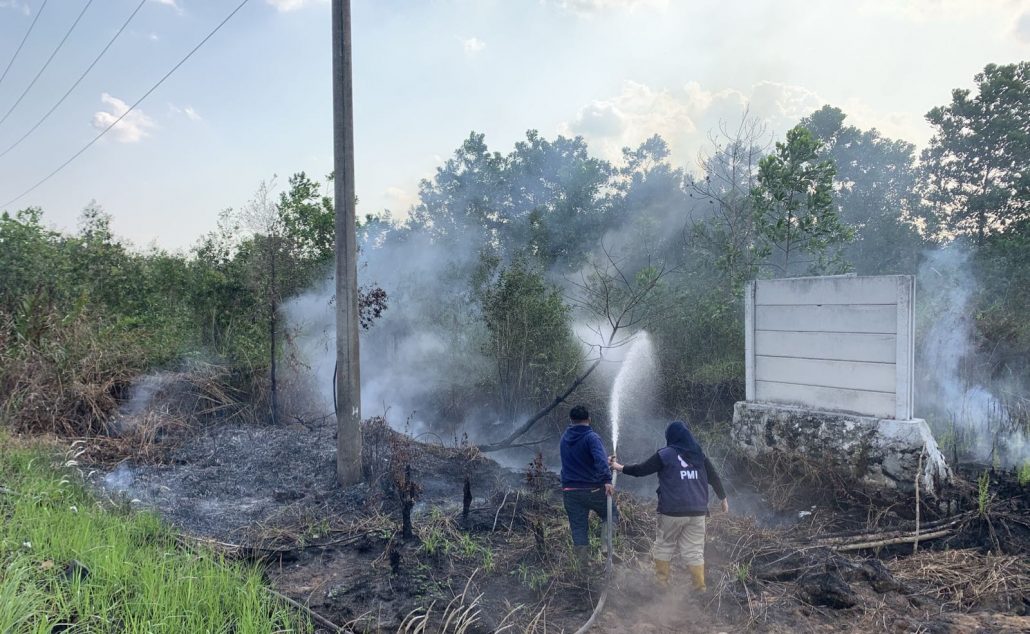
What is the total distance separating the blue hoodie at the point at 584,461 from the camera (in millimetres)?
5871

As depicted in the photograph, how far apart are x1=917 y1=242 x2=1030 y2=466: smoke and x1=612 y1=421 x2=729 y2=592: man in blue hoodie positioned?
4995 mm

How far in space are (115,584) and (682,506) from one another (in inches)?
176

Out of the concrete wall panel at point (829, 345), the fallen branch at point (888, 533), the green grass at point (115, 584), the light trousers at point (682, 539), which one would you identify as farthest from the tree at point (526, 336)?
the green grass at point (115, 584)

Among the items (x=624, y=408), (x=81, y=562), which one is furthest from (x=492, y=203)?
(x=81, y=562)

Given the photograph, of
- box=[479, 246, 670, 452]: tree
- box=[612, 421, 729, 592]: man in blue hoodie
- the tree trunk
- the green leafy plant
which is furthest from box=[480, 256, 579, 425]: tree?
the green leafy plant

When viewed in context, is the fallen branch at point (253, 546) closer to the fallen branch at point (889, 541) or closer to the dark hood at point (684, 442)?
the dark hood at point (684, 442)

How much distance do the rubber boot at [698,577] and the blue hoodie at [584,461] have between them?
1052mm

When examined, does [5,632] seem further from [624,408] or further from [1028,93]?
[1028,93]

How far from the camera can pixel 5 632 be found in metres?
3.27

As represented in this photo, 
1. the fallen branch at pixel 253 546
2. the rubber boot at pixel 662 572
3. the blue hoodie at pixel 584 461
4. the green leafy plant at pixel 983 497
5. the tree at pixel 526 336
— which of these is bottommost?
the rubber boot at pixel 662 572

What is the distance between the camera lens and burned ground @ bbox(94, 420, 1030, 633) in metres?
4.83

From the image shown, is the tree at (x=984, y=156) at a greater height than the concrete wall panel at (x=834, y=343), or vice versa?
the tree at (x=984, y=156)

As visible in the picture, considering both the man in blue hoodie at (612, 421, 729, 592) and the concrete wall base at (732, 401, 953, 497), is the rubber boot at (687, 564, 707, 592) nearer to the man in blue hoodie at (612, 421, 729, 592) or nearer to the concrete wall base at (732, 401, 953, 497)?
the man in blue hoodie at (612, 421, 729, 592)

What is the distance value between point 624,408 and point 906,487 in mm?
5179
